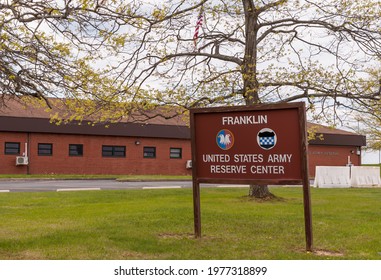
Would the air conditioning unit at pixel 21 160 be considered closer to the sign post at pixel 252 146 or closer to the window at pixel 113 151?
the window at pixel 113 151

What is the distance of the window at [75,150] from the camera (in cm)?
3750

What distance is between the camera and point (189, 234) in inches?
359

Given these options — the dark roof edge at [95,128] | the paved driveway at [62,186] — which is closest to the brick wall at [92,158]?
the dark roof edge at [95,128]

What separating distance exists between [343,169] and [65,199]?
14.3 m

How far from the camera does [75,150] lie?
37.7 meters

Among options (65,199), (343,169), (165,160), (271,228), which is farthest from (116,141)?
(271,228)

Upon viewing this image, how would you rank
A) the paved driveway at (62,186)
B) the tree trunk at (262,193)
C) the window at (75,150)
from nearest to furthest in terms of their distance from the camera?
the tree trunk at (262,193)
the paved driveway at (62,186)
the window at (75,150)

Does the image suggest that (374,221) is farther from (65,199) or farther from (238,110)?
(65,199)

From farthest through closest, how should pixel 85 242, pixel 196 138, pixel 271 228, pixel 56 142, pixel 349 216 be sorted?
pixel 56 142
pixel 349 216
pixel 271 228
pixel 196 138
pixel 85 242

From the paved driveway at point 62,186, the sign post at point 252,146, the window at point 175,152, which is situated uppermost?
the window at point 175,152

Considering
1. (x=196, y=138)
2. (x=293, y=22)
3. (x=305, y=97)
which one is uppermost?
(x=293, y=22)

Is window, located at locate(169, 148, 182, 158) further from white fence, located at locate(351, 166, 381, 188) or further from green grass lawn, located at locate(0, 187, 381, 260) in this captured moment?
green grass lawn, located at locate(0, 187, 381, 260)

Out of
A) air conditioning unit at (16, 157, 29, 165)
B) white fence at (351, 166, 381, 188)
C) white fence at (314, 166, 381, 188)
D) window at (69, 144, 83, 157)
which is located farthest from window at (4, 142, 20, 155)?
white fence at (351, 166, 381, 188)

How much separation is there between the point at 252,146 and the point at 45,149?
101ft
